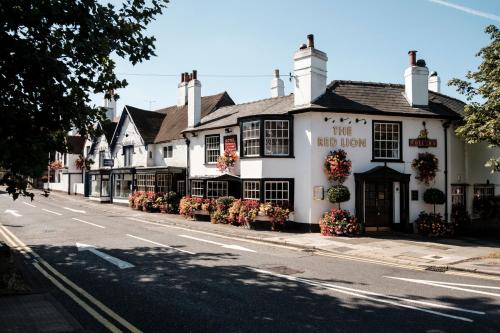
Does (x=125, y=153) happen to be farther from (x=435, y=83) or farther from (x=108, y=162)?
(x=435, y=83)

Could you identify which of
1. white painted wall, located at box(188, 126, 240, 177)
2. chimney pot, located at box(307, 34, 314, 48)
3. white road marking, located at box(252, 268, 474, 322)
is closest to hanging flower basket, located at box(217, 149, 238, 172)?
white painted wall, located at box(188, 126, 240, 177)

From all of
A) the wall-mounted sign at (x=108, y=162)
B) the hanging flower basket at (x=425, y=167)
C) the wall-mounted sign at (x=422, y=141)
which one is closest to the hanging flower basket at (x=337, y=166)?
the hanging flower basket at (x=425, y=167)

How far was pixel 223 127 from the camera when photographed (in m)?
24.2

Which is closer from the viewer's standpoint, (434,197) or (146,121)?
(434,197)

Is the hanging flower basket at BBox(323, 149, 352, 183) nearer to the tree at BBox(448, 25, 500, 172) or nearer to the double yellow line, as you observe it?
the tree at BBox(448, 25, 500, 172)

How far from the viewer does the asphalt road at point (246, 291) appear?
7047 millimetres

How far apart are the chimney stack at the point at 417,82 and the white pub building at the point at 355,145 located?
5 cm

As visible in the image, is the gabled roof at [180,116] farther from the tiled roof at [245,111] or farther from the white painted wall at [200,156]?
the white painted wall at [200,156]

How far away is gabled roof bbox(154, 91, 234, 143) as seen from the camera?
31188 millimetres

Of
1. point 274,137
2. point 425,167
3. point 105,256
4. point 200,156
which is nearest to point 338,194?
point 274,137

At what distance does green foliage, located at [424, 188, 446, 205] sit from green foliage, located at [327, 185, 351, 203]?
4.16 m

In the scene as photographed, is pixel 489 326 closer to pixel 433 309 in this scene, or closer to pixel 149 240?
pixel 433 309

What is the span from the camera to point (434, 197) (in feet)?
64.2

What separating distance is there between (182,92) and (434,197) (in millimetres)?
24184
